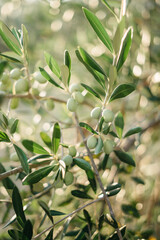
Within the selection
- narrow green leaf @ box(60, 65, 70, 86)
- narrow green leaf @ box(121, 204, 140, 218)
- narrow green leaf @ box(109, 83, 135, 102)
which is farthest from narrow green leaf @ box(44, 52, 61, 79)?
narrow green leaf @ box(121, 204, 140, 218)

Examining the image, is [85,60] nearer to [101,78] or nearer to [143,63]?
[101,78]

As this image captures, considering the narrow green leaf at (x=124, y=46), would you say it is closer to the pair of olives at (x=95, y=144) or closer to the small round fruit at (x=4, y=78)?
the pair of olives at (x=95, y=144)

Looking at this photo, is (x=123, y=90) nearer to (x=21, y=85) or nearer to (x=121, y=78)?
(x=21, y=85)

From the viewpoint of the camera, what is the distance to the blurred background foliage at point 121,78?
80 centimetres

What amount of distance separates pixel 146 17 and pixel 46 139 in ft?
2.46

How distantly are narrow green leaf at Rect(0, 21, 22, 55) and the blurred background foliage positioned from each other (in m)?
0.16

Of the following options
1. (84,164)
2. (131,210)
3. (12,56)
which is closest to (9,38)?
(12,56)

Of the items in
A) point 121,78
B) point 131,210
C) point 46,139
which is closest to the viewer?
point 46,139

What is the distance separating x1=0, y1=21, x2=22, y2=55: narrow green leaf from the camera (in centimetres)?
44

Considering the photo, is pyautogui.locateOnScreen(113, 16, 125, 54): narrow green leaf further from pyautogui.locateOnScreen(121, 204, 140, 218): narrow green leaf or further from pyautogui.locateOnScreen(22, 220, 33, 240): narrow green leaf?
pyautogui.locateOnScreen(121, 204, 140, 218): narrow green leaf

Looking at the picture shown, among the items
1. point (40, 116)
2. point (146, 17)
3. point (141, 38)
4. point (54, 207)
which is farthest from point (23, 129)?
point (146, 17)

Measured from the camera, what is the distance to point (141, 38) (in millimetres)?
916

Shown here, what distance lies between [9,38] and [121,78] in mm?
597

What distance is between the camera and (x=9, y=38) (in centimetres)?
46
